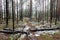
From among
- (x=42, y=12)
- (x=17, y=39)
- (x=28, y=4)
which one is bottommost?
(x=17, y=39)

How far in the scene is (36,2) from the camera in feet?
53.8

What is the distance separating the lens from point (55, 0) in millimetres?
13594

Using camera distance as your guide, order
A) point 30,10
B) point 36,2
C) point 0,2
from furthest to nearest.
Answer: point 36,2, point 30,10, point 0,2

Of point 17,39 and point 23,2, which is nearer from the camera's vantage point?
point 17,39

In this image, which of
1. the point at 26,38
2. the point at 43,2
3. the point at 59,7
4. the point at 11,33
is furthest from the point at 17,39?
the point at 43,2

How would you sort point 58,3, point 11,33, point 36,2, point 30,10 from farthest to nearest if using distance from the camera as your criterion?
point 36,2 < point 30,10 < point 58,3 < point 11,33

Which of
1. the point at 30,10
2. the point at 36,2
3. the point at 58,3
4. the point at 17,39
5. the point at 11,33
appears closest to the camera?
the point at 17,39

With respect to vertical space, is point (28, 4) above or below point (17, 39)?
above

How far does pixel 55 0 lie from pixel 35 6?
346 cm

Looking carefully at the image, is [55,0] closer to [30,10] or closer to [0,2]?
[30,10]

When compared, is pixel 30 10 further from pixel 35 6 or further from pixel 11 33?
pixel 11 33

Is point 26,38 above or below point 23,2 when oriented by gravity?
below

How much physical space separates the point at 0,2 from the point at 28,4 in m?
5.26

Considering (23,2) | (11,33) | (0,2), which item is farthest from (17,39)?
(23,2)
